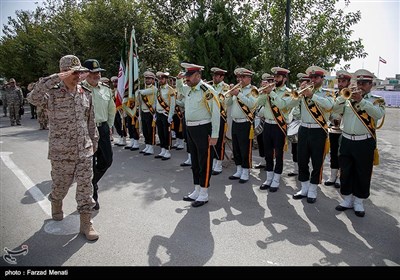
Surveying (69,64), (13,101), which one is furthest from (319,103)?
(13,101)

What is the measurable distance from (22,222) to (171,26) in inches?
424

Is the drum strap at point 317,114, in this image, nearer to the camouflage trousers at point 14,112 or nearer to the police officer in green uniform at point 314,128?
the police officer in green uniform at point 314,128

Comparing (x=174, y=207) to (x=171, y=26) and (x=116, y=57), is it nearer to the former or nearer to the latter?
(x=171, y=26)

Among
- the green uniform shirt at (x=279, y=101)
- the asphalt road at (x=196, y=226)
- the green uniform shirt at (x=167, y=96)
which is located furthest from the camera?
the green uniform shirt at (x=167, y=96)

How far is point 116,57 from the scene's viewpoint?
50.6 feet

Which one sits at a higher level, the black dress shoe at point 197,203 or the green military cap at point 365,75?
the green military cap at point 365,75

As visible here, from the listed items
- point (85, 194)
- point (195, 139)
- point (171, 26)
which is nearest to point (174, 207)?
point (195, 139)

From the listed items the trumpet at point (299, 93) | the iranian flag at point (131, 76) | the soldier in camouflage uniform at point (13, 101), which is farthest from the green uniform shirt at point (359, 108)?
the soldier in camouflage uniform at point (13, 101)

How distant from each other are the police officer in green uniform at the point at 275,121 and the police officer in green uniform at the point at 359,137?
1.07m

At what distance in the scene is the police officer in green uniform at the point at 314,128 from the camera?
16.0 ft

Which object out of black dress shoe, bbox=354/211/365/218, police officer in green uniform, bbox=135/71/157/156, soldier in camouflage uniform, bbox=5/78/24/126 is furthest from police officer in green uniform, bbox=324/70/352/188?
Result: soldier in camouflage uniform, bbox=5/78/24/126

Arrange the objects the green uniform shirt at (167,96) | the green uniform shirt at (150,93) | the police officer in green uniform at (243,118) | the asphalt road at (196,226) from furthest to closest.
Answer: the green uniform shirt at (150,93)
the green uniform shirt at (167,96)
the police officer in green uniform at (243,118)
the asphalt road at (196,226)

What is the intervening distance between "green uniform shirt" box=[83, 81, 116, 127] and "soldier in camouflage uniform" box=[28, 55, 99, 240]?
85 cm

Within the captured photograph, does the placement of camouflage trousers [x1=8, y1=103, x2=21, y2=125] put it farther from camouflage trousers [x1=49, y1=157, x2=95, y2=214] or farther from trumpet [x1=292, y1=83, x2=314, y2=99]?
trumpet [x1=292, y1=83, x2=314, y2=99]
